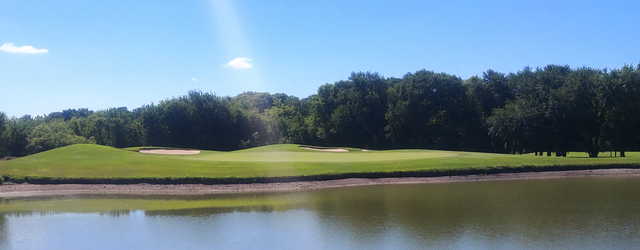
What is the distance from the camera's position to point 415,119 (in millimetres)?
70312

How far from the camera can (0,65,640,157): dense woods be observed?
5891 centimetres

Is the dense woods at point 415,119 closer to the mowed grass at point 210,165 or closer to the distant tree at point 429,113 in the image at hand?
the distant tree at point 429,113

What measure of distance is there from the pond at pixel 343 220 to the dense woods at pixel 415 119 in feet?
99.9

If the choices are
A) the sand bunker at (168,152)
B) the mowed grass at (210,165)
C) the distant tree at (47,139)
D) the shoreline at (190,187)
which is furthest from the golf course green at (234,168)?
the distant tree at (47,139)

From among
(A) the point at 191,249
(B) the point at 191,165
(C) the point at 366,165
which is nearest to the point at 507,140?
(C) the point at 366,165

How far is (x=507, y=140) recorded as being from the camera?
6391cm

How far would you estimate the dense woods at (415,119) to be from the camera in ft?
193

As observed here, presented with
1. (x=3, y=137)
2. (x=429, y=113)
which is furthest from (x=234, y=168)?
(x=3, y=137)

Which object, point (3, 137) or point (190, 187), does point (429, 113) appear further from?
point (3, 137)

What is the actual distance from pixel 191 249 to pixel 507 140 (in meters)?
53.7

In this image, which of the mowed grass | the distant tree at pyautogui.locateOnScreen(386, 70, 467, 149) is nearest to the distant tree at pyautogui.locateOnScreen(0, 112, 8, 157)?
the mowed grass

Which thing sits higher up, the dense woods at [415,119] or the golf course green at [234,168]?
the dense woods at [415,119]

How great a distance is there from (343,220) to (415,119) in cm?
5091

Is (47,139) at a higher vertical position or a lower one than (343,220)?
higher
